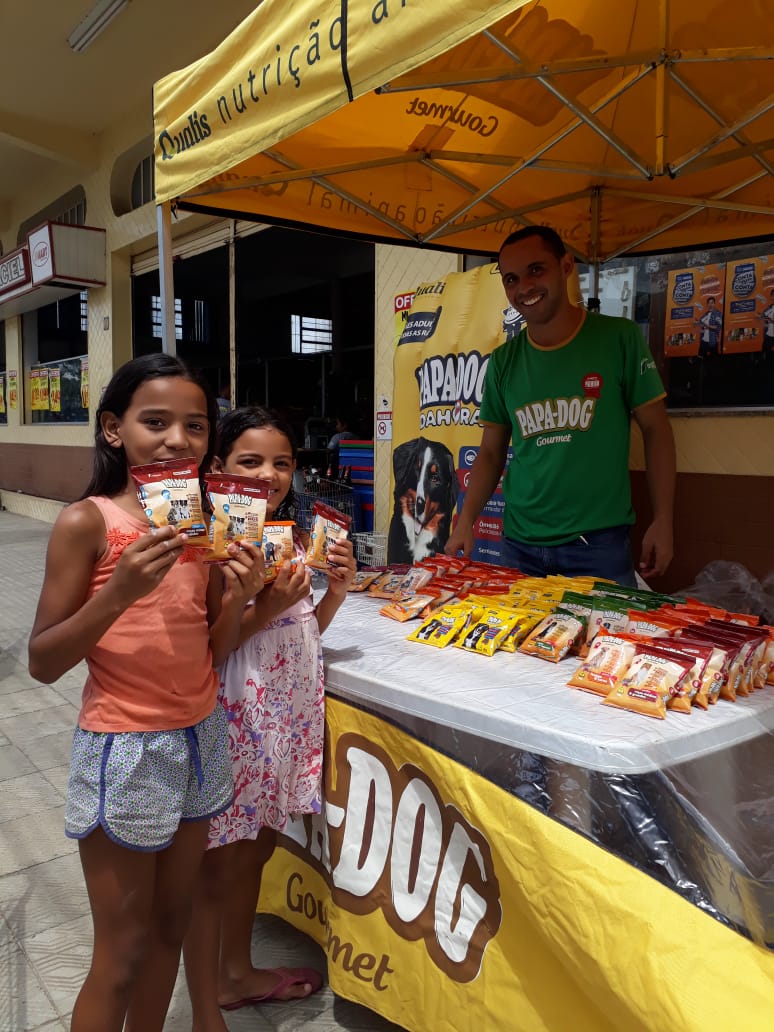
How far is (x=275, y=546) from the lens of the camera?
152 cm

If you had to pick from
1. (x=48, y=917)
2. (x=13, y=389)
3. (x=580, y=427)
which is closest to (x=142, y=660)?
(x=48, y=917)

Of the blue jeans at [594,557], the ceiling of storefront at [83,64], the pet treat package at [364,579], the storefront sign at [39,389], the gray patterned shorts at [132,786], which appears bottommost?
the gray patterned shorts at [132,786]

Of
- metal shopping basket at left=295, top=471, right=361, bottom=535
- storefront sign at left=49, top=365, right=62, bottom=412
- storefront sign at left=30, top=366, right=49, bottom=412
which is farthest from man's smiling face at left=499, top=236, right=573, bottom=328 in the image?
storefront sign at left=30, top=366, right=49, bottom=412

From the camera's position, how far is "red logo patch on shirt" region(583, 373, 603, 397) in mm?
2434

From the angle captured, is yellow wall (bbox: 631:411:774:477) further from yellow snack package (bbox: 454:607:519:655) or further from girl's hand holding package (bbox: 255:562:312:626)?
girl's hand holding package (bbox: 255:562:312:626)

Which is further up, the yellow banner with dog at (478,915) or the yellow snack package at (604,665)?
the yellow snack package at (604,665)

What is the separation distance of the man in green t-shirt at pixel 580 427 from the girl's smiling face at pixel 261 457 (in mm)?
1069

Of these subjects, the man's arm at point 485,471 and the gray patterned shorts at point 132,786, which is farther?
the man's arm at point 485,471

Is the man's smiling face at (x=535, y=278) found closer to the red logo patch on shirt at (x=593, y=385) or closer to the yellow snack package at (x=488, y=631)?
the red logo patch on shirt at (x=593, y=385)

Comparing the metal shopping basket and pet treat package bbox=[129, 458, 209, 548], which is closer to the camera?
pet treat package bbox=[129, 458, 209, 548]

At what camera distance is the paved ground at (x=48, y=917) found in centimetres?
189

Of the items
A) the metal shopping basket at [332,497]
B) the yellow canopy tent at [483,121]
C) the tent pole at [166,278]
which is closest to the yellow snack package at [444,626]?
the yellow canopy tent at [483,121]

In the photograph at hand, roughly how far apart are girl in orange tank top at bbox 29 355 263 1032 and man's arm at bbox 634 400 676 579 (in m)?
1.54

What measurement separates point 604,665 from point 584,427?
1112 mm
